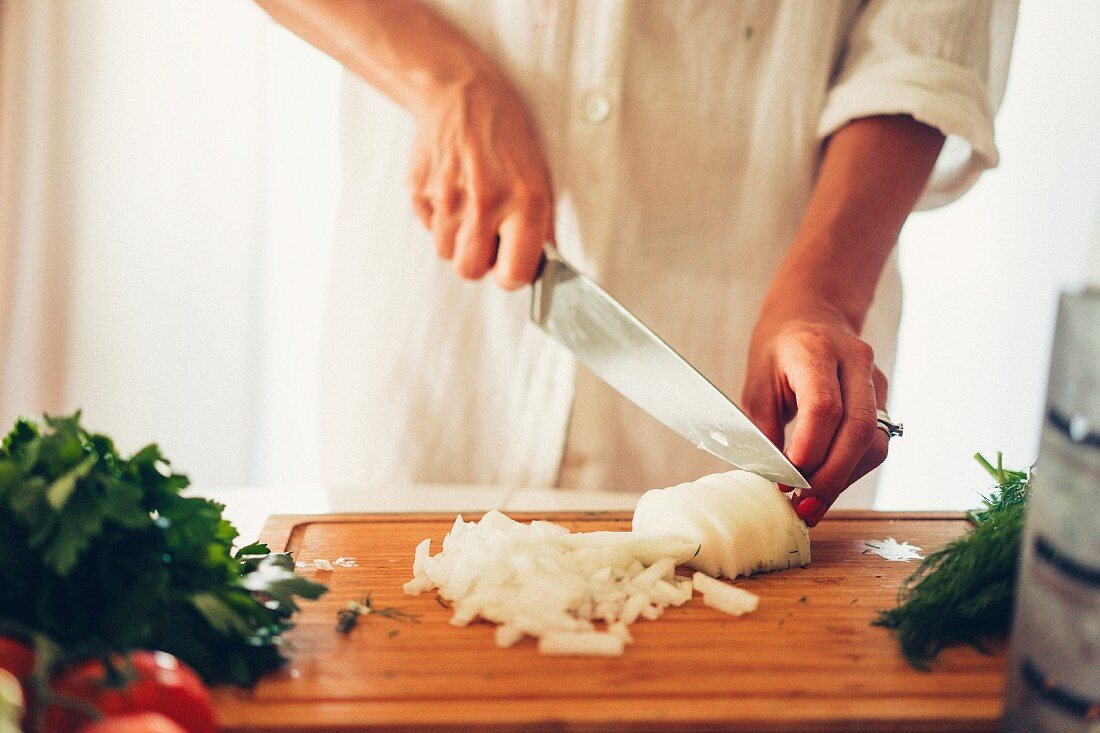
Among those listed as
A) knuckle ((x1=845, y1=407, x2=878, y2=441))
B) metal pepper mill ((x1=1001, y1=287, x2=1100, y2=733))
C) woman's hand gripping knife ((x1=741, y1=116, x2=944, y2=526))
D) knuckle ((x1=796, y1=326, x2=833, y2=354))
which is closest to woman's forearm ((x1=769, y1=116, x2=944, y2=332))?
woman's hand gripping knife ((x1=741, y1=116, x2=944, y2=526))

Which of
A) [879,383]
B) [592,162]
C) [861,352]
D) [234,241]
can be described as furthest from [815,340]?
[234,241]

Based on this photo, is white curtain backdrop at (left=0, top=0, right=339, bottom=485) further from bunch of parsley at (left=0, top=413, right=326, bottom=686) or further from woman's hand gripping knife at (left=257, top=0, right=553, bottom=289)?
bunch of parsley at (left=0, top=413, right=326, bottom=686)

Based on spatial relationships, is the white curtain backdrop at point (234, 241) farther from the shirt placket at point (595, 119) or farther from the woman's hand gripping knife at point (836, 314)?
the woman's hand gripping knife at point (836, 314)

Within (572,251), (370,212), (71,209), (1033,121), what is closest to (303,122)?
(71,209)

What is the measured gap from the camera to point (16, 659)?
0.83m

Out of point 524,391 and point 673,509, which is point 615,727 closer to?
point 673,509

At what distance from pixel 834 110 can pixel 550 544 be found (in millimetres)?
894

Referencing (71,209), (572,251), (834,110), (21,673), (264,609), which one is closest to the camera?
(21,673)

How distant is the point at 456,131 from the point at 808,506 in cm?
78

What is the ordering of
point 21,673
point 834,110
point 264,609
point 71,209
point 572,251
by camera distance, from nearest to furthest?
point 21,673, point 264,609, point 834,110, point 572,251, point 71,209

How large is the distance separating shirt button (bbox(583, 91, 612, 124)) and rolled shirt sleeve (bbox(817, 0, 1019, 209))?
37cm

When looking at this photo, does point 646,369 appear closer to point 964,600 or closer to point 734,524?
point 734,524

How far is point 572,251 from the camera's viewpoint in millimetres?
1797

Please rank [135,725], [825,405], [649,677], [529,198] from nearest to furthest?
[135,725]
[649,677]
[825,405]
[529,198]
